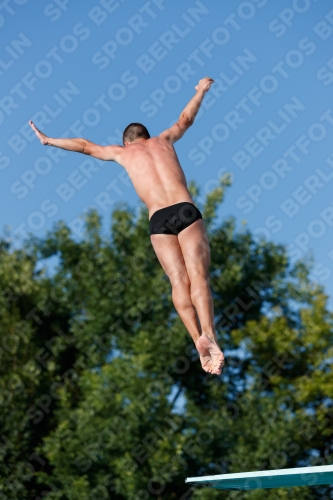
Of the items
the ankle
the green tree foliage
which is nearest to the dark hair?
the ankle

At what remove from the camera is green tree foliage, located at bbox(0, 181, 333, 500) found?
1916cm

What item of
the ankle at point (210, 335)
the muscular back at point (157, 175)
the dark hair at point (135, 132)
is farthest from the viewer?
the dark hair at point (135, 132)

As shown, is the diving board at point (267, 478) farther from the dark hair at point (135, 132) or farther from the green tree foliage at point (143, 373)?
the green tree foliage at point (143, 373)

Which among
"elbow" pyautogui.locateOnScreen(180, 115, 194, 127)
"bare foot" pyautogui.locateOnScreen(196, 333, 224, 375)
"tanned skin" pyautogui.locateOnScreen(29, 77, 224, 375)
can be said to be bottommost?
"bare foot" pyautogui.locateOnScreen(196, 333, 224, 375)

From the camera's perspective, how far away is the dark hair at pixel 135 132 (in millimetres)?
5879

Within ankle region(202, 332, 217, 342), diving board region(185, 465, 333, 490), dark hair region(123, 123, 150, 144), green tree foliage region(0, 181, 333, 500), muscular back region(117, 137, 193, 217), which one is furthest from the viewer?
green tree foliage region(0, 181, 333, 500)

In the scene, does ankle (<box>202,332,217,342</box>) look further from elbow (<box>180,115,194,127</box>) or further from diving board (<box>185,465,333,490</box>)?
elbow (<box>180,115,194,127</box>)

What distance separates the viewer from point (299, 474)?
193 inches

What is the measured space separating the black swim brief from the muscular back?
58mm

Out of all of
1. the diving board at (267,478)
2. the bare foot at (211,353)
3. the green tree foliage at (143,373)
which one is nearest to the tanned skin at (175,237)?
the bare foot at (211,353)

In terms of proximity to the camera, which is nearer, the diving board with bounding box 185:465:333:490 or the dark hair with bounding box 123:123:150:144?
the diving board with bounding box 185:465:333:490

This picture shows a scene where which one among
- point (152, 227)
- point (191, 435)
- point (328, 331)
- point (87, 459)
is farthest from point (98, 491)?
point (152, 227)

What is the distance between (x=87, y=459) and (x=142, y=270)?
19.9ft

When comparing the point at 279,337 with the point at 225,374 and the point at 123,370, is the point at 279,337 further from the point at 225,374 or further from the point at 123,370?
the point at 123,370
